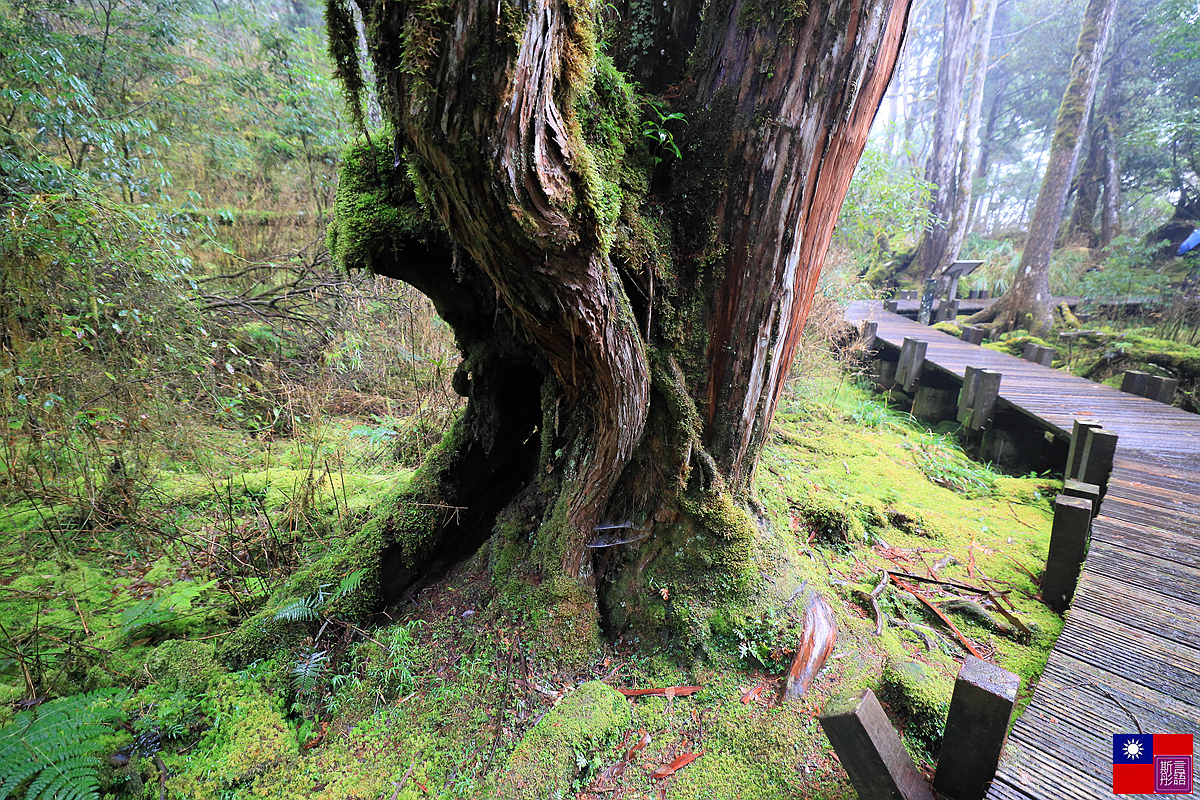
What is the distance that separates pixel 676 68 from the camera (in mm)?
2252

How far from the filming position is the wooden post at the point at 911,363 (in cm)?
873

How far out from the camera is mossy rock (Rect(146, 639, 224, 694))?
2.19m

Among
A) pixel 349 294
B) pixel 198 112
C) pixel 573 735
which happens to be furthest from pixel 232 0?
pixel 573 735

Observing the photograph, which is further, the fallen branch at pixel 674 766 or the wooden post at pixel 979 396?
the wooden post at pixel 979 396

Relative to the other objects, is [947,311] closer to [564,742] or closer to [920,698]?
[920,698]

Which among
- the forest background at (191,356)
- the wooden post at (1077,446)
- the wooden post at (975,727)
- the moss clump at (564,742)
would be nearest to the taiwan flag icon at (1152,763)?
the wooden post at (975,727)

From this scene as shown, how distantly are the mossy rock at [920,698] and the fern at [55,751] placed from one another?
3249 millimetres

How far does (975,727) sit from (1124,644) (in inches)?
58.8

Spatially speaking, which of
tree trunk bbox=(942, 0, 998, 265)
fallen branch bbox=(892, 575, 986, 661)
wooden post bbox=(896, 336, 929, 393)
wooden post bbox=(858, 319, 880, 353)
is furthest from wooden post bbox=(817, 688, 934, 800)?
tree trunk bbox=(942, 0, 998, 265)

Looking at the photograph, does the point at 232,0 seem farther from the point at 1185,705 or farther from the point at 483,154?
the point at 1185,705

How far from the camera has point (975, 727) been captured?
1.80m

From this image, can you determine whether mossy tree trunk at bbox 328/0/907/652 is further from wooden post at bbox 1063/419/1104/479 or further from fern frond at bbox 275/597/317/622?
wooden post at bbox 1063/419/1104/479

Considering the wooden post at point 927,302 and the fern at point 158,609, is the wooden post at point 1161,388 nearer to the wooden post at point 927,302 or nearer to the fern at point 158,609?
the wooden post at point 927,302

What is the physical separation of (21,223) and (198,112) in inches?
232
